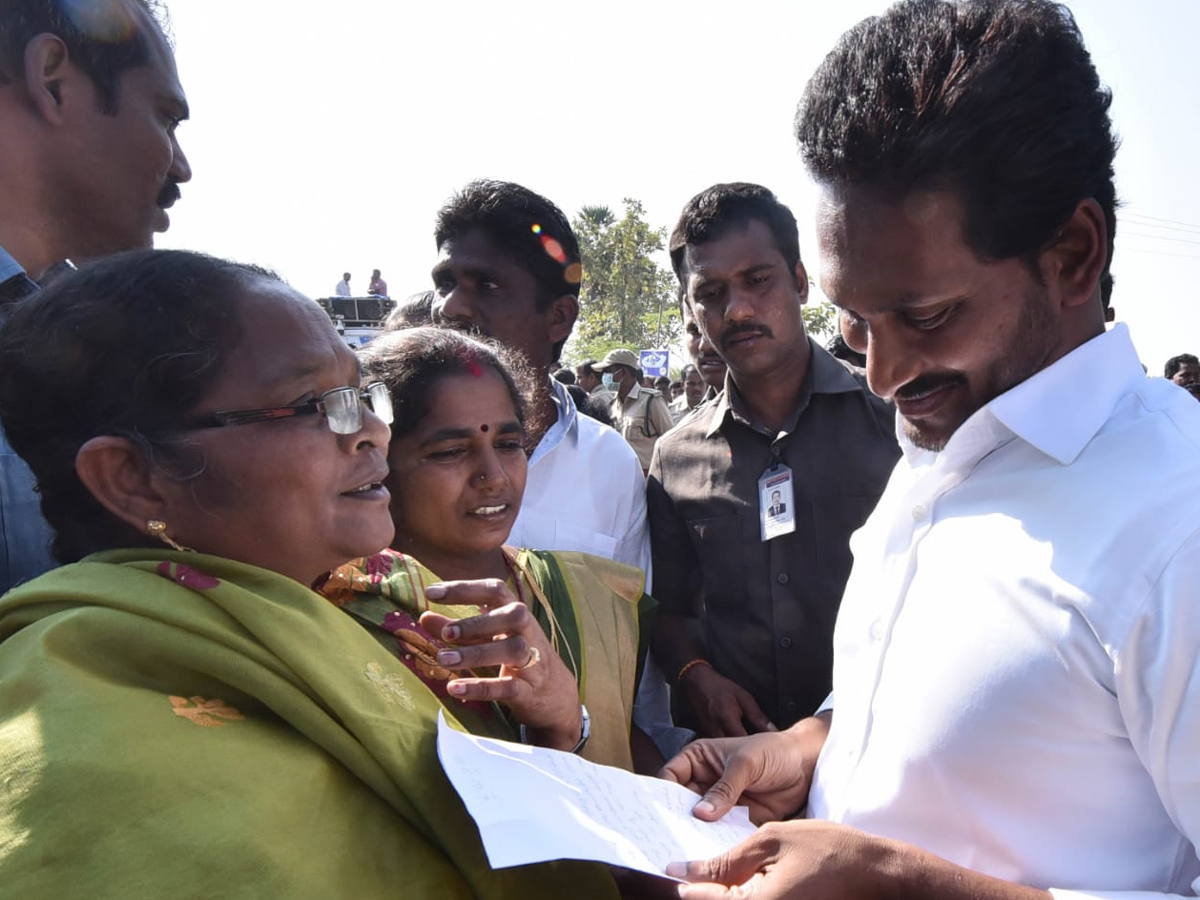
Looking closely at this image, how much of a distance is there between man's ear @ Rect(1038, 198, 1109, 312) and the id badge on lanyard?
1341 mm

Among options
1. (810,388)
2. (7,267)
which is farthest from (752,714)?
(7,267)

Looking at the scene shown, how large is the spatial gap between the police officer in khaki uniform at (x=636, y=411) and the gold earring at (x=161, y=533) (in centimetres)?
751

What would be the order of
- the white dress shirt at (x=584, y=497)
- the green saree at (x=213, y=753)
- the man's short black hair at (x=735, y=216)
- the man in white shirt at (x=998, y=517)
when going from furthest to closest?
1. the man's short black hair at (x=735, y=216)
2. the white dress shirt at (x=584, y=497)
3. the man in white shirt at (x=998, y=517)
4. the green saree at (x=213, y=753)

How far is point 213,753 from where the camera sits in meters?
1.16

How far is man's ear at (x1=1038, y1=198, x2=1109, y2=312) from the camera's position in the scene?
1.41 meters

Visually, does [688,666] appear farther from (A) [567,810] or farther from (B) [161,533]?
(B) [161,533]

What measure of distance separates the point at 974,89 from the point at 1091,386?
51cm

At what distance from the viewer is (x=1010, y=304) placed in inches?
56.6

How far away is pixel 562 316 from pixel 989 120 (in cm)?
218

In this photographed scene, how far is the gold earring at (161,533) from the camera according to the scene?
1.46 meters

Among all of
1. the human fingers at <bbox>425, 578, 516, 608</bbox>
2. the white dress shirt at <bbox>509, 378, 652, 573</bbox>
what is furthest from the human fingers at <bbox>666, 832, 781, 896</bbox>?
the white dress shirt at <bbox>509, 378, 652, 573</bbox>

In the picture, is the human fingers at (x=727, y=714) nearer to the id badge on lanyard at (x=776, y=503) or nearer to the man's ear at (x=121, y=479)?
the id badge on lanyard at (x=776, y=503)

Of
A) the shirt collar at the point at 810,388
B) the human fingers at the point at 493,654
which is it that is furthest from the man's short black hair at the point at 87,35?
the shirt collar at the point at 810,388

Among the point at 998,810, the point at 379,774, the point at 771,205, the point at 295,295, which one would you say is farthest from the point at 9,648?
the point at 771,205
